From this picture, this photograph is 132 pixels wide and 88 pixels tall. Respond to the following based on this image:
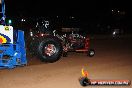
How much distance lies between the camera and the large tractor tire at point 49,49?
1181cm

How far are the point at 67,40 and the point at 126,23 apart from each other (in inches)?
1274

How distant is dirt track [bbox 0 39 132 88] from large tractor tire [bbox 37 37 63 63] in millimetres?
241

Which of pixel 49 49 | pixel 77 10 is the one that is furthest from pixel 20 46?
pixel 77 10

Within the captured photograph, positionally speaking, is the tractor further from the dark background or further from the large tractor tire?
the dark background

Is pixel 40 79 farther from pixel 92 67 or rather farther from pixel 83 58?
pixel 83 58

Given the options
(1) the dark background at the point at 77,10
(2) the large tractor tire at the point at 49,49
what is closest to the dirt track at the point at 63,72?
(2) the large tractor tire at the point at 49,49

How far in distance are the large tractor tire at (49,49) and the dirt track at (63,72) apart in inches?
9.5

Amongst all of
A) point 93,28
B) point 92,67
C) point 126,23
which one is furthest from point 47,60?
point 126,23

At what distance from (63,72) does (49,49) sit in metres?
1.75

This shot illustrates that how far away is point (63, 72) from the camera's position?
1052 cm

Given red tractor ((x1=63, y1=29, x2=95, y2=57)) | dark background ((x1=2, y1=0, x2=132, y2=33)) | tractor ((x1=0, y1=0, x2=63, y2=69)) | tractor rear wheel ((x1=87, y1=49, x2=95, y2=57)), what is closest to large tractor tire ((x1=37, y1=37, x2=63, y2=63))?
tractor ((x1=0, y1=0, x2=63, y2=69))

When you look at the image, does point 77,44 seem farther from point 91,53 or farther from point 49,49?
point 49,49

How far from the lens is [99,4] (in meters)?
53.0

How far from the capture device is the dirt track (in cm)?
902
